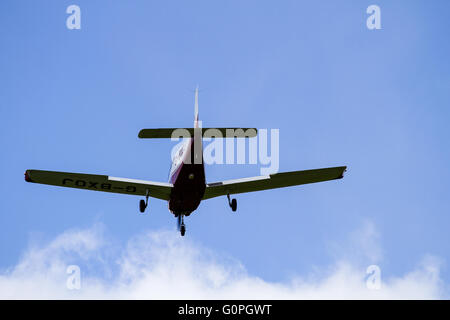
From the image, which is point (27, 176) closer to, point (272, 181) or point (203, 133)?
point (203, 133)

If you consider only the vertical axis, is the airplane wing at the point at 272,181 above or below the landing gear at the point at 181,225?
above

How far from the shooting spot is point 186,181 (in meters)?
20.9

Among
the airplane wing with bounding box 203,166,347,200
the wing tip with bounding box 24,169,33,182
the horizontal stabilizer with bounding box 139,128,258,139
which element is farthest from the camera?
the airplane wing with bounding box 203,166,347,200

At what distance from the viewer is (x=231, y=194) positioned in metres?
25.3

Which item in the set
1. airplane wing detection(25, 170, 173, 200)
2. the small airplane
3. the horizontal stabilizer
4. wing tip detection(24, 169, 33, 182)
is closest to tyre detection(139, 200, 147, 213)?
the small airplane

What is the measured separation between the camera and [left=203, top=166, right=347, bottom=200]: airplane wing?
78.8ft

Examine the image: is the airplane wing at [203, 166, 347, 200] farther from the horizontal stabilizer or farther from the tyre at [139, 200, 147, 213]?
the horizontal stabilizer

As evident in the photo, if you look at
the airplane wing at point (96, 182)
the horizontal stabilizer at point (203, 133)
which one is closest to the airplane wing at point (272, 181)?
the airplane wing at point (96, 182)

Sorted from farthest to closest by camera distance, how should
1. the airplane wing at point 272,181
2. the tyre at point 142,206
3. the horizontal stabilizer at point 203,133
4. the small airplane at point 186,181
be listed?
the airplane wing at point 272,181
the tyre at point 142,206
the small airplane at point 186,181
the horizontal stabilizer at point 203,133

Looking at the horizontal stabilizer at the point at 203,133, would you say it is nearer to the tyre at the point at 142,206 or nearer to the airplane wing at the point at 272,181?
the tyre at the point at 142,206

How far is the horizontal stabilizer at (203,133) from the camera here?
1948 cm
